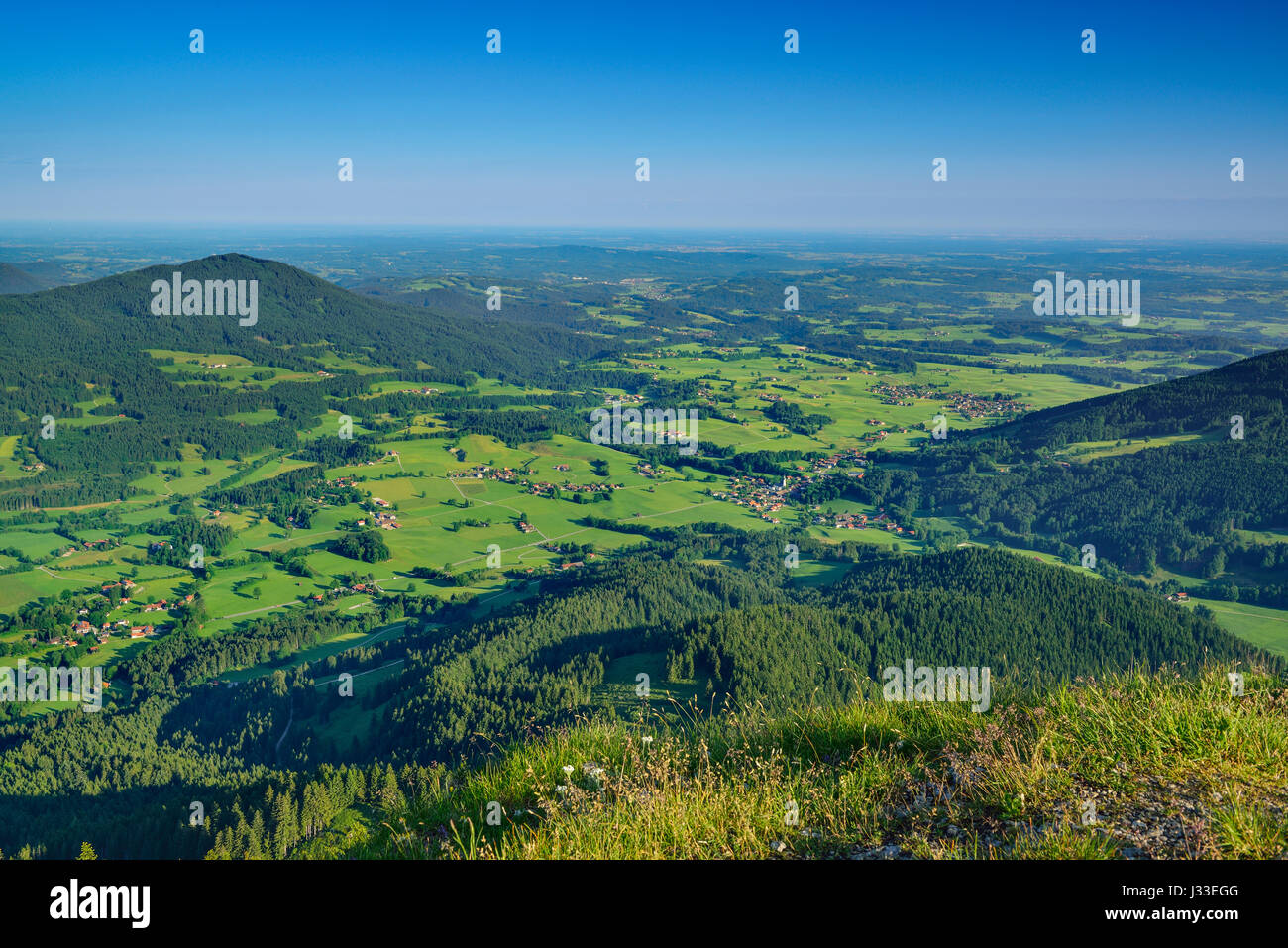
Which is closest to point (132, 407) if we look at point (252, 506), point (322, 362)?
point (322, 362)

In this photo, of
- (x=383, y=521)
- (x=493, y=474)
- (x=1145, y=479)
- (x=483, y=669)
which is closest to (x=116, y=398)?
(x=493, y=474)

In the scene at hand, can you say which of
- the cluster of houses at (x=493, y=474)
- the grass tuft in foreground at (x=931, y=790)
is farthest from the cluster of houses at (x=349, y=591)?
the grass tuft in foreground at (x=931, y=790)

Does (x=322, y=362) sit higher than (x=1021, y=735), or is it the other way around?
(x=322, y=362)

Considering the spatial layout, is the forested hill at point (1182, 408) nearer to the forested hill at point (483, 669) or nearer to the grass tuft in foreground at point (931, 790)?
the forested hill at point (483, 669)

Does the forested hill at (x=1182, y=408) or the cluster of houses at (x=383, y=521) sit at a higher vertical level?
the forested hill at (x=1182, y=408)

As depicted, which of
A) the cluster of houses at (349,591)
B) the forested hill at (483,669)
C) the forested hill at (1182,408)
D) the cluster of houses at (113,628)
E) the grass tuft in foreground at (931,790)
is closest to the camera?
the grass tuft in foreground at (931,790)


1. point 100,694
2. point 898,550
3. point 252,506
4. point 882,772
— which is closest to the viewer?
point 882,772

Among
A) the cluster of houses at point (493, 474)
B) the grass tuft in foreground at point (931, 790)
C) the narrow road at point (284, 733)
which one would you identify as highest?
the grass tuft in foreground at point (931, 790)
